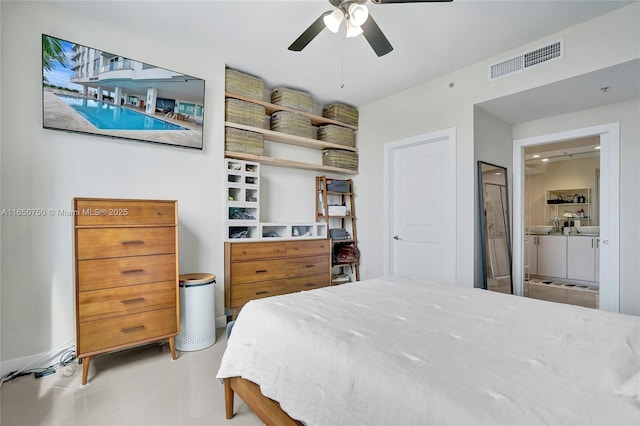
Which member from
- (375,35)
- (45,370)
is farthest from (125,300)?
(375,35)

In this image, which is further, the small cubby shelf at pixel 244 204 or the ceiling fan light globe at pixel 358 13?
the small cubby shelf at pixel 244 204

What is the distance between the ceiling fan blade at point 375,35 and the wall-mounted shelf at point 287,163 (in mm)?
1732

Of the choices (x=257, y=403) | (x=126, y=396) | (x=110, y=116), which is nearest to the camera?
(x=257, y=403)

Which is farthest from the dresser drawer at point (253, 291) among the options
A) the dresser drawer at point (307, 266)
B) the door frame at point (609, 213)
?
the door frame at point (609, 213)

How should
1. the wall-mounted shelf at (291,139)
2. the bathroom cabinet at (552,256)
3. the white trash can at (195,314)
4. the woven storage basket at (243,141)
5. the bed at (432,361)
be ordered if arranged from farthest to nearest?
the bathroom cabinet at (552,256)
the wall-mounted shelf at (291,139)
the woven storage basket at (243,141)
the white trash can at (195,314)
the bed at (432,361)

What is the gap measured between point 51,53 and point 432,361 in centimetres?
320

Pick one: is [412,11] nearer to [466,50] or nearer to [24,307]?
[466,50]

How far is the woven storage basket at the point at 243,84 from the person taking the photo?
3.30 m

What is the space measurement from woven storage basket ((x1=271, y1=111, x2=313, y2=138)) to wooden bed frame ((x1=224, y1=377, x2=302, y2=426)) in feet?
9.12

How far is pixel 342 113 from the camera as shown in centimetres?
427

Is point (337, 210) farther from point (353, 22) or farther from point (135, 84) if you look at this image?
point (135, 84)

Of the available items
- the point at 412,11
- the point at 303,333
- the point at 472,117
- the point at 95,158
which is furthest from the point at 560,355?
the point at 95,158

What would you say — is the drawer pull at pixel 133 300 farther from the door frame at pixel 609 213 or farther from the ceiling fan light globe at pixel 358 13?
the door frame at pixel 609 213

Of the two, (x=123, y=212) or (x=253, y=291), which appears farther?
(x=253, y=291)
